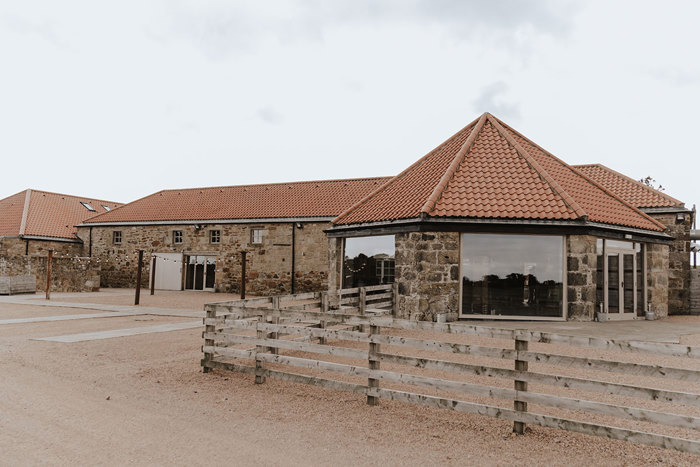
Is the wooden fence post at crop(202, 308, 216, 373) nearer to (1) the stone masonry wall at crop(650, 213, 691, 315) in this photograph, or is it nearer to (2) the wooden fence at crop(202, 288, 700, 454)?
(2) the wooden fence at crop(202, 288, 700, 454)

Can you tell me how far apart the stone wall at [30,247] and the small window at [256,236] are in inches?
507

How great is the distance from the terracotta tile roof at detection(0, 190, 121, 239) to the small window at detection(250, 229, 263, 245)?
1303cm

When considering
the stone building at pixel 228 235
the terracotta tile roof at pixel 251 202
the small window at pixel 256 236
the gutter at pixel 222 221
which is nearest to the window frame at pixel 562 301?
the stone building at pixel 228 235

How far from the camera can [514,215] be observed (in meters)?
12.5

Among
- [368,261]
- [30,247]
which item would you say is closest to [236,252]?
[368,261]

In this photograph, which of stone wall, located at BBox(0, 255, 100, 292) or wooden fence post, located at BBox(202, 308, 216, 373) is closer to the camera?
wooden fence post, located at BBox(202, 308, 216, 373)

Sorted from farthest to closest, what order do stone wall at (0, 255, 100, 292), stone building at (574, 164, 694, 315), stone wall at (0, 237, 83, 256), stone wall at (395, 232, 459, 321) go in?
stone wall at (0, 237, 83, 256) → stone wall at (0, 255, 100, 292) → stone building at (574, 164, 694, 315) → stone wall at (395, 232, 459, 321)

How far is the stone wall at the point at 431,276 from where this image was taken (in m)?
12.4

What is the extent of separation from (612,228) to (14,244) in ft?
98.8

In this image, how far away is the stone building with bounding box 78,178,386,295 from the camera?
23.9 m

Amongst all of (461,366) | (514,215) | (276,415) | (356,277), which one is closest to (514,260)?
(514,215)

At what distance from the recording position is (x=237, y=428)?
15.7ft

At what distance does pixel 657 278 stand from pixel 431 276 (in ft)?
26.3

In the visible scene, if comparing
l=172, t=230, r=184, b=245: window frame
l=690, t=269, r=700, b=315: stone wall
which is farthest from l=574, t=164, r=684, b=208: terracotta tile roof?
l=172, t=230, r=184, b=245: window frame
